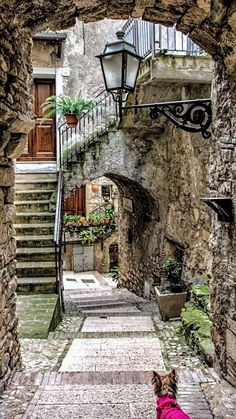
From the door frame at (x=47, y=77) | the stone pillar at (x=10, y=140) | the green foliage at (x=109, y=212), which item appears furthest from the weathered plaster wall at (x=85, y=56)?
the stone pillar at (x=10, y=140)

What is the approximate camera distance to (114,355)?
13.7 feet

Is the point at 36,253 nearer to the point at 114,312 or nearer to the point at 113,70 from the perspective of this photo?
the point at 114,312

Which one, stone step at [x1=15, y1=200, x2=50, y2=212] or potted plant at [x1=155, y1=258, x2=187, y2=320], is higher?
stone step at [x1=15, y1=200, x2=50, y2=212]

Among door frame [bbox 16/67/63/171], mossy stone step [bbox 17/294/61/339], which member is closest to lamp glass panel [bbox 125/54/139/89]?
mossy stone step [bbox 17/294/61/339]

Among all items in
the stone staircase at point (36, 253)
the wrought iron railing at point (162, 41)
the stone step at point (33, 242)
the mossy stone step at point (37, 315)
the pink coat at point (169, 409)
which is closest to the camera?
the pink coat at point (169, 409)

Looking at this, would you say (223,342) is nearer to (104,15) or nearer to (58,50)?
(104,15)

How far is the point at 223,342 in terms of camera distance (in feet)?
11.0

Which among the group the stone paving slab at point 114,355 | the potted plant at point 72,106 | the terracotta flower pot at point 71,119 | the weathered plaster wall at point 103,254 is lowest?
the weathered plaster wall at point 103,254

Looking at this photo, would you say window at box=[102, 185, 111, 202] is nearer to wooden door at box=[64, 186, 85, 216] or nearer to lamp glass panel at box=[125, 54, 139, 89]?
wooden door at box=[64, 186, 85, 216]

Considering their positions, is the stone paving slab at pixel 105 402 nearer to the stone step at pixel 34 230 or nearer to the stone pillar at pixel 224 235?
the stone pillar at pixel 224 235

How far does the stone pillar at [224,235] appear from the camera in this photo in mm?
3123

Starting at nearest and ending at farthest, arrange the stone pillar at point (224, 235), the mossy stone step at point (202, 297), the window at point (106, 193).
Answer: the stone pillar at point (224, 235)
the mossy stone step at point (202, 297)
the window at point (106, 193)

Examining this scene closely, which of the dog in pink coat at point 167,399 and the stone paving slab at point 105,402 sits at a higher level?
the dog in pink coat at point 167,399

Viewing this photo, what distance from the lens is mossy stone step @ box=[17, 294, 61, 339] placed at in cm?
468
